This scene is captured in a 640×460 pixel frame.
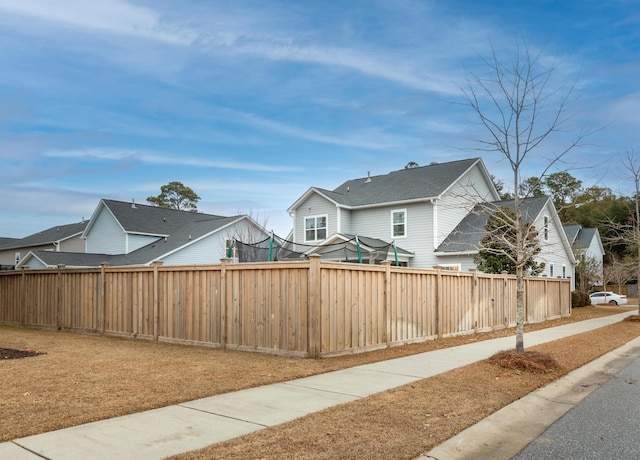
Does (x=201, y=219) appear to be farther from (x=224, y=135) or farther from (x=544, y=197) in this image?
(x=544, y=197)

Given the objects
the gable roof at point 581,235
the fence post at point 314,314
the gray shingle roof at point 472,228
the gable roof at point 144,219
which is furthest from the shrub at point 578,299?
the fence post at point 314,314

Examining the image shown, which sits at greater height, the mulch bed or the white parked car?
the mulch bed

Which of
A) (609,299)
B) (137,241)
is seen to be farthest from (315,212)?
(609,299)

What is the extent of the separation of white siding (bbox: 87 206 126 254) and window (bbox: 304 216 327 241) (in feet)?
36.1

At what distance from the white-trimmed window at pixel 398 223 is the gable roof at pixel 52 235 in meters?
22.2

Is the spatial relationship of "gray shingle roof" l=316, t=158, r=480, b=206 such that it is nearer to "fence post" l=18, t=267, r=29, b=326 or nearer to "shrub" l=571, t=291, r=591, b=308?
"shrub" l=571, t=291, r=591, b=308

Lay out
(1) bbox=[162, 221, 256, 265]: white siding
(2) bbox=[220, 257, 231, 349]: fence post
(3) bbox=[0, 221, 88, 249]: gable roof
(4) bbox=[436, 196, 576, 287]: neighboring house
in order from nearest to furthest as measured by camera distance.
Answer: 1. (2) bbox=[220, 257, 231, 349]: fence post
2. (4) bbox=[436, 196, 576, 287]: neighboring house
3. (1) bbox=[162, 221, 256, 265]: white siding
4. (3) bbox=[0, 221, 88, 249]: gable roof

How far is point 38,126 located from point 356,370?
61.2 feet

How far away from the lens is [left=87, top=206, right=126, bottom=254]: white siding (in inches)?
1228

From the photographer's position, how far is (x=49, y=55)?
47.9 ft

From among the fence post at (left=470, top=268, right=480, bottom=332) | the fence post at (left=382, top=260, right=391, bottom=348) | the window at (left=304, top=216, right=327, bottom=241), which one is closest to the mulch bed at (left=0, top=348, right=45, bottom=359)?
the fence post at (left=382, top=260, right=391, bottom=348)

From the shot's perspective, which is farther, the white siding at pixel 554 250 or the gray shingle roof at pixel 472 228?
the white siding at pixel 554 250

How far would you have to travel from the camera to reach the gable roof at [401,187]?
A: 86.5ft

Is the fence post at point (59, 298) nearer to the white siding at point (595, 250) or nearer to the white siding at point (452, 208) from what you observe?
the white siding at point (452, 208)
